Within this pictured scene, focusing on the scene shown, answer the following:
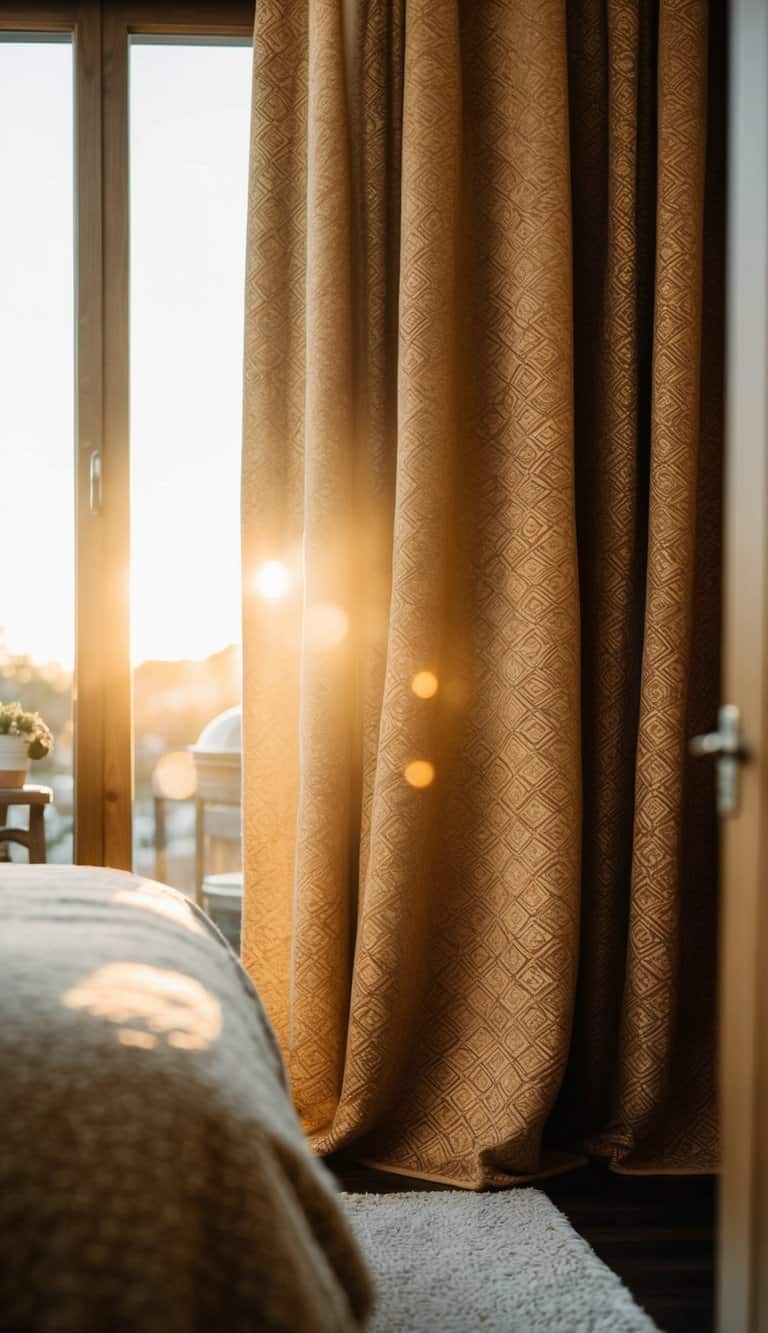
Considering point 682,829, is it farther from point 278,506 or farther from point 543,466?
point 278,506

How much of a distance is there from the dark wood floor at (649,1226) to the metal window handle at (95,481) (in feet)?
5.01

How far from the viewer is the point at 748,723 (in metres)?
1.18

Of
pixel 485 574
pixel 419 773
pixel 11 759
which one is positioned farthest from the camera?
pixel 11 759

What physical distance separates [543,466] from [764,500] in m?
1.18

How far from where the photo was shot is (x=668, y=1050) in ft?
7.43

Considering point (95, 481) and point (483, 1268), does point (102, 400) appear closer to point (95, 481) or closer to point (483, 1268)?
point (95, 481)

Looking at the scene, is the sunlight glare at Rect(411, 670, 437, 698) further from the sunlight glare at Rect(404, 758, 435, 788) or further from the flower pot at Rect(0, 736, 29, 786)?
the flower pot at Rect(0, 736, 29, 786)

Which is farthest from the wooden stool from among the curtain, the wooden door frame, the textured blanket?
the wooden door frame

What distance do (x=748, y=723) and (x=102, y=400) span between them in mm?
2012

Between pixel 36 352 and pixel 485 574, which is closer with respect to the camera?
pixel 485 574

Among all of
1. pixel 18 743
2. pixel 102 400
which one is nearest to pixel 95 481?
pixel 102 400

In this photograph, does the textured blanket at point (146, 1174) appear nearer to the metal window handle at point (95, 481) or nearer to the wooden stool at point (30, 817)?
the wooden stool at point (30, 817)

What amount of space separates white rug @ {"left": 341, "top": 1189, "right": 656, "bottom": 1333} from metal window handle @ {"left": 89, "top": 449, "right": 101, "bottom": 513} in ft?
5.24

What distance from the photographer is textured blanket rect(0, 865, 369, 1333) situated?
2.35ft
